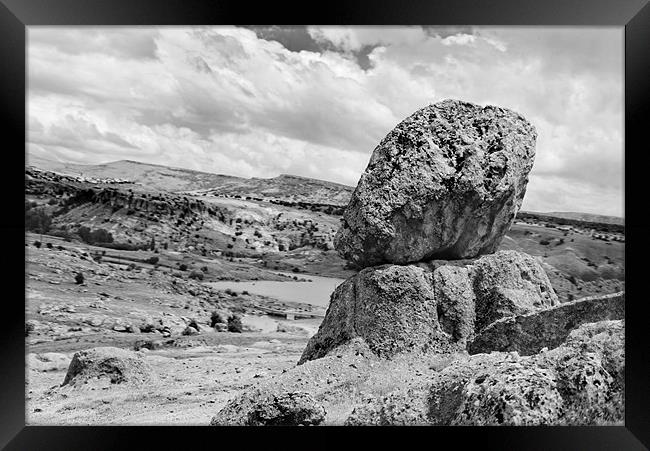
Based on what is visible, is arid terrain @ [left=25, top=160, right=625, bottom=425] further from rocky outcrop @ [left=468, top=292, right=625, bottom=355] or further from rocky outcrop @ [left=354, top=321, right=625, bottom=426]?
rocky outcrop @ [left=354, top=321, right=625, bottom=426]

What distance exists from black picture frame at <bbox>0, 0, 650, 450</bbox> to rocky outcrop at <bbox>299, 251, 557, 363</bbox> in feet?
6.11

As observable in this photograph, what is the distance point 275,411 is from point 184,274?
21006 mm

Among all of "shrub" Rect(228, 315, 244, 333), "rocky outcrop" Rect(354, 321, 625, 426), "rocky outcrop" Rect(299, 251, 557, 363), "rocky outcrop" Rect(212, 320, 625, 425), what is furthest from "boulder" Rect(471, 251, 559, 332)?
"shrub" Rect(228, 315, 244, 333)

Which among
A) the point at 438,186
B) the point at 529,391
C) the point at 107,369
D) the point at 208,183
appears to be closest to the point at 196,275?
the point at 107,369

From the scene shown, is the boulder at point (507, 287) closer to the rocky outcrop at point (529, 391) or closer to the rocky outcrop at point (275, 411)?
the rocky outcrop at point (529, 391)

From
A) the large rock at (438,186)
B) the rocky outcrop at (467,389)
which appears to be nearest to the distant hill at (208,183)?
the large rock at (438,186)

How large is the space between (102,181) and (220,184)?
27.5ft

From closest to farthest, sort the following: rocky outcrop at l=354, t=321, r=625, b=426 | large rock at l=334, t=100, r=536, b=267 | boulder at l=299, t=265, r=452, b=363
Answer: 1. rocky outcrop at l=354, t=321, r=625, b=426
2. boulder at l=299, t=265, r=452, b=363
3. large rock at l=334, t=100, r=536, b=267

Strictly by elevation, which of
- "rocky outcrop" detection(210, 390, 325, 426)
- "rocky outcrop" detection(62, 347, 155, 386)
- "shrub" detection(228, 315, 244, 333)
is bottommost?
"shrub" detection(228, 315, 244, 333)

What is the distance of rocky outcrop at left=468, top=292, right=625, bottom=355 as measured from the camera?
7.80 meters

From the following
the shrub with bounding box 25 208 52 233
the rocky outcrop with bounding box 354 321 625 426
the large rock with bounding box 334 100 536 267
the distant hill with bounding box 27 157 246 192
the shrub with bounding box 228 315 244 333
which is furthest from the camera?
the distant hill with bounding box 27 157 246 192
